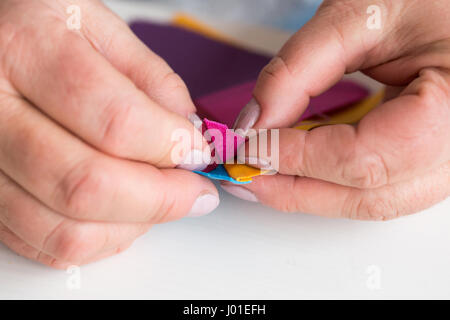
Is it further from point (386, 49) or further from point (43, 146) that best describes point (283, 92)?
point (43, 146)

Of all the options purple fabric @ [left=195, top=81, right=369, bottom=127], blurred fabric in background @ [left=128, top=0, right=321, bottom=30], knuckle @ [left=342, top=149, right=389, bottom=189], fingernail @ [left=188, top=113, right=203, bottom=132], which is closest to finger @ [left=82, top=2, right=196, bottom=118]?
fingernail @ [left=188, top=113, right=203, bottom=132]

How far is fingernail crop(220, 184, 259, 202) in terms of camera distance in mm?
662

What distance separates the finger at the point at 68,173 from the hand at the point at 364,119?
0.17 metres

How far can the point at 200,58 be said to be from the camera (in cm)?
104

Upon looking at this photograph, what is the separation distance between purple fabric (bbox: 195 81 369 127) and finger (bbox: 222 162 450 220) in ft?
0.50

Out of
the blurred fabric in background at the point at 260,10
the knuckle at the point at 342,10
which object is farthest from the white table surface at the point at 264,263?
the blurred fabric in background at the point at 260,10

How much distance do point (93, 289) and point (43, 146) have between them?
186mm

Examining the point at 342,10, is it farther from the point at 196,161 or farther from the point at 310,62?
the point at 196,161

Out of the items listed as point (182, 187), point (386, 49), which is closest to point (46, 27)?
point (182, 187)

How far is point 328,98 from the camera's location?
89cm

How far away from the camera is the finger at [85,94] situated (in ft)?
1.69

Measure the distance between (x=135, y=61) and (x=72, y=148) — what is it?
184mm

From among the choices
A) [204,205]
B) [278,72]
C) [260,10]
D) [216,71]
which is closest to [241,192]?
[204,205]

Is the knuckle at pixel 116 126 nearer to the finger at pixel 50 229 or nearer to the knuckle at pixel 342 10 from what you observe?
the finger at pixel 50 229
